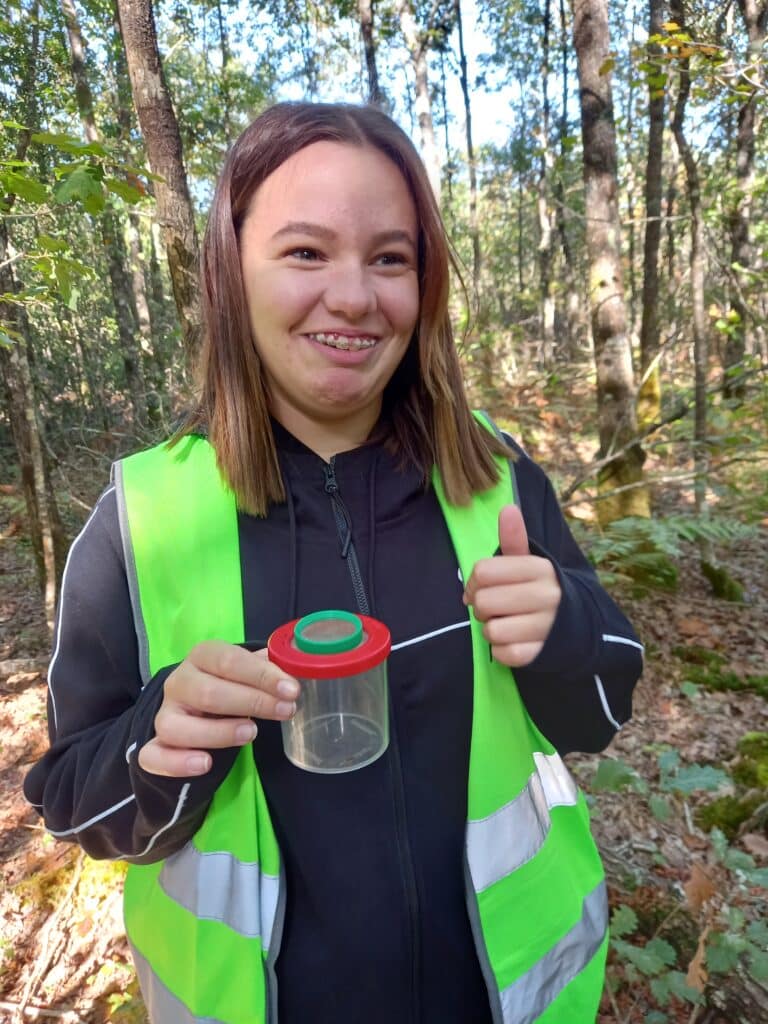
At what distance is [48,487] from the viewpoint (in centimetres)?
503

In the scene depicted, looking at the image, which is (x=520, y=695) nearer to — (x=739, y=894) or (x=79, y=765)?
(x=79, y=765)

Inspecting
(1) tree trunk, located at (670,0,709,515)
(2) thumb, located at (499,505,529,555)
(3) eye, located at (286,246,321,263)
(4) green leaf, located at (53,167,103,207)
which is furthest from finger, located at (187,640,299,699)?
(1) tree trunk, located at (670,0,709,515)

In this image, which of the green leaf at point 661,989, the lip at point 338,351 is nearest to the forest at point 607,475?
the green leaf at point 661,989

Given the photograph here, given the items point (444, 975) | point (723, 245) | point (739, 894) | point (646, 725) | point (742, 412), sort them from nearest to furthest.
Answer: point (444, 975), point (739, 894), point (646, 725), point (742, 412), point (723, 245)

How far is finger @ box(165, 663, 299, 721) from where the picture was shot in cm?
93

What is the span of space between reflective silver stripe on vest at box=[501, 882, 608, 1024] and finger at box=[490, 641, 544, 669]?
2.30ft

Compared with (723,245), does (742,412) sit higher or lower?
lower

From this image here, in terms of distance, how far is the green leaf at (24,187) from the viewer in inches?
76.4

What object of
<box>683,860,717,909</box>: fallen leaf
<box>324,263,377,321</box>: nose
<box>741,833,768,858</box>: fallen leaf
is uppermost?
<box>324,263,377,321</box>: nose

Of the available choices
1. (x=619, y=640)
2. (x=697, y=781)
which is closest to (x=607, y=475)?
(x=697, y=781)

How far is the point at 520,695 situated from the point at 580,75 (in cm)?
597

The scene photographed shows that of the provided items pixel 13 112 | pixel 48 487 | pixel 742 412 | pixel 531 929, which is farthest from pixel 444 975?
pixel 13 112

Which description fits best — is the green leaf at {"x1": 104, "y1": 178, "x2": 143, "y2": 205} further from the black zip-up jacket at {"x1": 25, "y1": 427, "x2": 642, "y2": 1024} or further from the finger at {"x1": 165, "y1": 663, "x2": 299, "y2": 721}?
the finger at {"x1": 165, "y1": 663, "x2": 299, "y2": 721}

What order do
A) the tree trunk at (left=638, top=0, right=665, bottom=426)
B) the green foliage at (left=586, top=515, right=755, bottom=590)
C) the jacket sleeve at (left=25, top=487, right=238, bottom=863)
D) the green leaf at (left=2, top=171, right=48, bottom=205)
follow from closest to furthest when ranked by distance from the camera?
the jacket sleeve at (left=25, top=487, right=238, bottom=863)
the green leaf at (left=2, top=171, right=48, bottom=205)
the green foliage at (left=586, top=515, right=755, bottom=590)
the tree trunk at (left=638, top=0, right=665, bottom=426)
